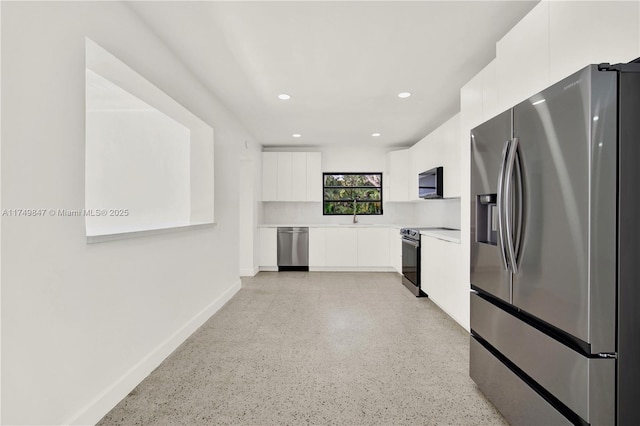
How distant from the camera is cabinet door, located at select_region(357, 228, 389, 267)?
632 centimetres

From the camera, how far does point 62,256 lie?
5.35ft

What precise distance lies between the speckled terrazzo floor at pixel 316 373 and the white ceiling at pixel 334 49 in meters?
2.39

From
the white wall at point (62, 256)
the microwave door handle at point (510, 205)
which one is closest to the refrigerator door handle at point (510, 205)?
the microwave door handle at point (510, 205)

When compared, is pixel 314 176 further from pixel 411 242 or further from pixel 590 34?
pixel 590 34

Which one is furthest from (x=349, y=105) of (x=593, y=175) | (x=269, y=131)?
(x=593, y=175)

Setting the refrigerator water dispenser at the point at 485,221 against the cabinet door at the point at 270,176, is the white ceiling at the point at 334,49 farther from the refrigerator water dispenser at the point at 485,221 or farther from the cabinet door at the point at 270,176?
the cabinet door at the point at 270,176

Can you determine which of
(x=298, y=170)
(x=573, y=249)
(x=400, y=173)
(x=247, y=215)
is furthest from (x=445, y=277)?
(x=298, y=170)

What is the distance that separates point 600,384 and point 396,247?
15.5 feet

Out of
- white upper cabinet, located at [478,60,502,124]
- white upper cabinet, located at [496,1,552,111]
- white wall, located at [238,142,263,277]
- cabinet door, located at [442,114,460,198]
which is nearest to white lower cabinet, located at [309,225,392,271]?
white wall, located at [238,142,263,277]

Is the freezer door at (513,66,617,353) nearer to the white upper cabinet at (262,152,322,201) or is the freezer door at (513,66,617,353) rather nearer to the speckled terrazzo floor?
the speckled terrazzo floor

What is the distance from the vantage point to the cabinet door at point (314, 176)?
21.7 feet

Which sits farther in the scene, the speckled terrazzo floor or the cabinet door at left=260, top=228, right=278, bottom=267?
the cabinet door at left=260, top=228, right=278, bottom=267

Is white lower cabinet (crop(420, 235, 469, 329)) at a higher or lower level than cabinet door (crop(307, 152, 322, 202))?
lower

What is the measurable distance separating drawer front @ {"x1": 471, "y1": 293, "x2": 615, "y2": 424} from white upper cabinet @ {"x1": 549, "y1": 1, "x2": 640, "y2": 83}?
1196 millimetres
